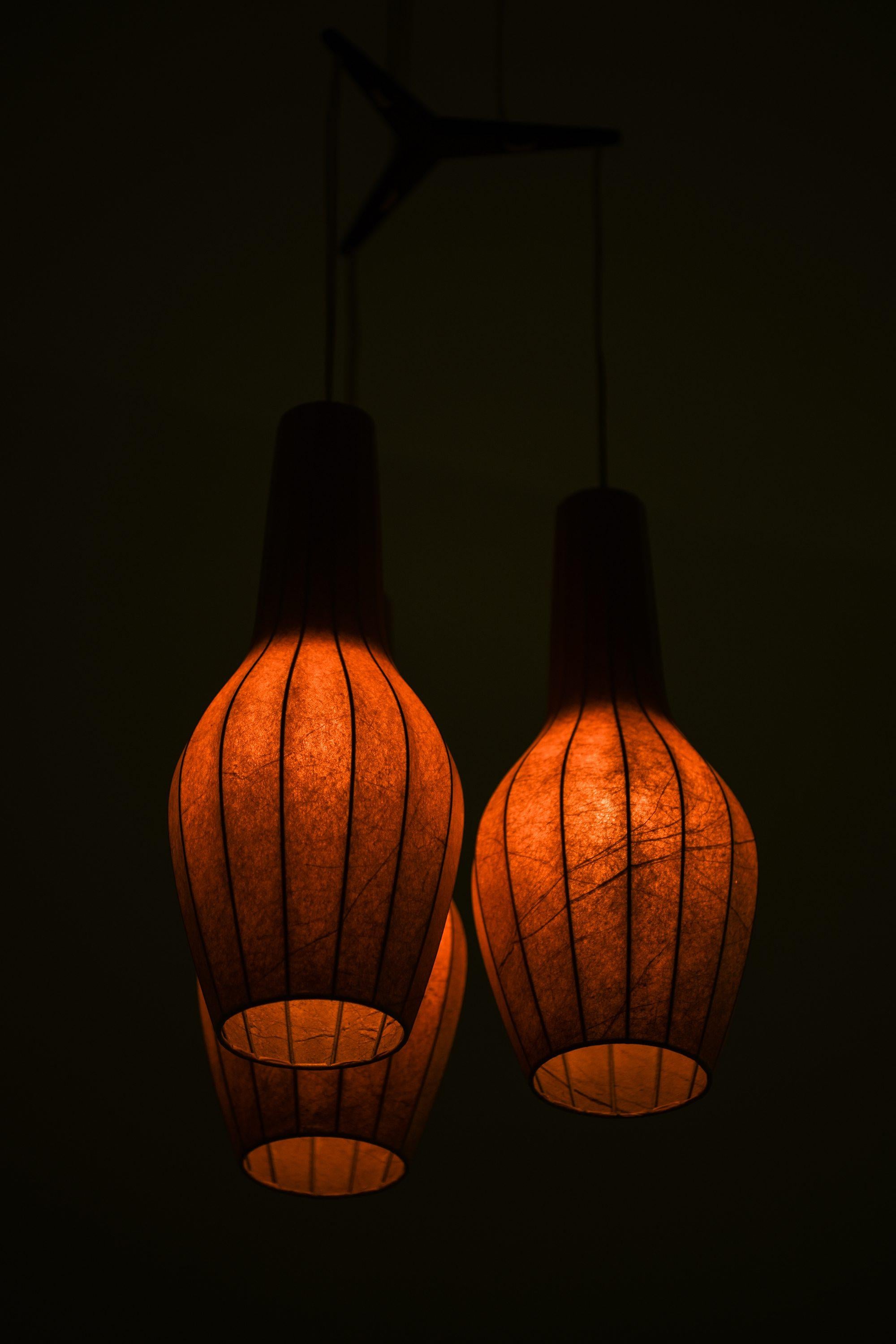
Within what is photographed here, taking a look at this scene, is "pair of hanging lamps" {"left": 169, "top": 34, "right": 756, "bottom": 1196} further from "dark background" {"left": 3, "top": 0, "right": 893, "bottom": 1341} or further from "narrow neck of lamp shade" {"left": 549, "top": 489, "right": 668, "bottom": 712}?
"dark background" {"left": 3, "top": 0, "right": 893, "bottom": 1341}

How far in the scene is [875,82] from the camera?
1732 mm

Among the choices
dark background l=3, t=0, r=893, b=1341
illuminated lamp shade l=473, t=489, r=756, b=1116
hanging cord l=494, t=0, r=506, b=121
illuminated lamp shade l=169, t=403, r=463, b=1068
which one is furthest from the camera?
dark background l=3, t=0, r=893, b=1341

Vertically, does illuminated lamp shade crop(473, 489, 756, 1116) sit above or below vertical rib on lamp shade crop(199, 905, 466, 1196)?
above

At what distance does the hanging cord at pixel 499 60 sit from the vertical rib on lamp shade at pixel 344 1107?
1035 millimetres

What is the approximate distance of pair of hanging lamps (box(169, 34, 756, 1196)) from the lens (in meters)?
0.82

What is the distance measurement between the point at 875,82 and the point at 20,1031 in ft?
6.80

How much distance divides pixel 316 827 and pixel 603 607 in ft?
1.44

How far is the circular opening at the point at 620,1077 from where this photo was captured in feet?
3.71

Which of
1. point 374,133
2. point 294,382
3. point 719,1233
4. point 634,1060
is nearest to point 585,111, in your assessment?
point 374,133

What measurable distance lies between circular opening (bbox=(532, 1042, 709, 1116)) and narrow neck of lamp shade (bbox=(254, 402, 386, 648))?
414 mm

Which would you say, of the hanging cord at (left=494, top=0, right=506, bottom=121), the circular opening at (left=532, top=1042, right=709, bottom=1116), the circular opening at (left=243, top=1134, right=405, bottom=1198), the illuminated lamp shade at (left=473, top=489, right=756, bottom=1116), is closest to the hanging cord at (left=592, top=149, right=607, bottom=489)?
the hanging cord at (left=494, top=0, right=506, bottom=121)

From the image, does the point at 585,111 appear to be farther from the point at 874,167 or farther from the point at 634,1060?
the point at 634,1060

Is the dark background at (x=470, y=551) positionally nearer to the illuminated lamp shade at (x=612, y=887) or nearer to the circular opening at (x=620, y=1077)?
the illuminated lamp shade at (x=612, y=887)

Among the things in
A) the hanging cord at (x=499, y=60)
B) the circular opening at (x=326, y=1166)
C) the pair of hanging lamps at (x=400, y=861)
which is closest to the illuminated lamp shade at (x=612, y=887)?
the pair of hanging lamps at (x=400, y=861)
